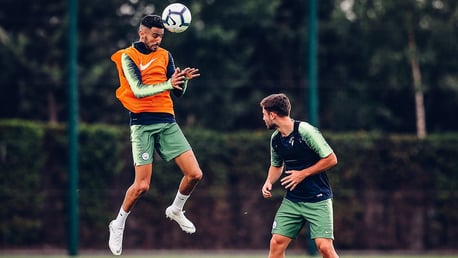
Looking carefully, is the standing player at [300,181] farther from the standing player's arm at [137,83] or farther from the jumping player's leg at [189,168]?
the standing player's arm at [137,83]

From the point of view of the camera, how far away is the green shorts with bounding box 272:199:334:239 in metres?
9.33

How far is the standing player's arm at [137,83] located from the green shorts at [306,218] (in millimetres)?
1807

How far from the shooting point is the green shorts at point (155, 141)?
387 inches

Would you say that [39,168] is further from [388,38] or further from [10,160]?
[388,38]

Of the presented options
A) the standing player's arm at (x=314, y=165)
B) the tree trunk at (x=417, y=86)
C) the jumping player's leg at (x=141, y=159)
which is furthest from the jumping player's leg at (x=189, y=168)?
the tree trunk at (x=417, y=86)

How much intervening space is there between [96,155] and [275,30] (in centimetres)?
528

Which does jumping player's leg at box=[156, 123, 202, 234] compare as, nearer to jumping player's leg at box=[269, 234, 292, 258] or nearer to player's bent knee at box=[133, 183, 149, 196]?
player's bent knee at box=[133, 183, 149, 196]

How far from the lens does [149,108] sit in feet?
32.1

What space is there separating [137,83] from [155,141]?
85 centimetres

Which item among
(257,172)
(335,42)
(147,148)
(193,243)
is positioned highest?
(335,42)

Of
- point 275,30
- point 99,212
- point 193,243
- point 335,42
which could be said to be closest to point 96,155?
point 99,212

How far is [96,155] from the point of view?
19438 mm

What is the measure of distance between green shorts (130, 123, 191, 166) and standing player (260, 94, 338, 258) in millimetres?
1123

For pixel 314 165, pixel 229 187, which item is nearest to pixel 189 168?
pixel 314 165
